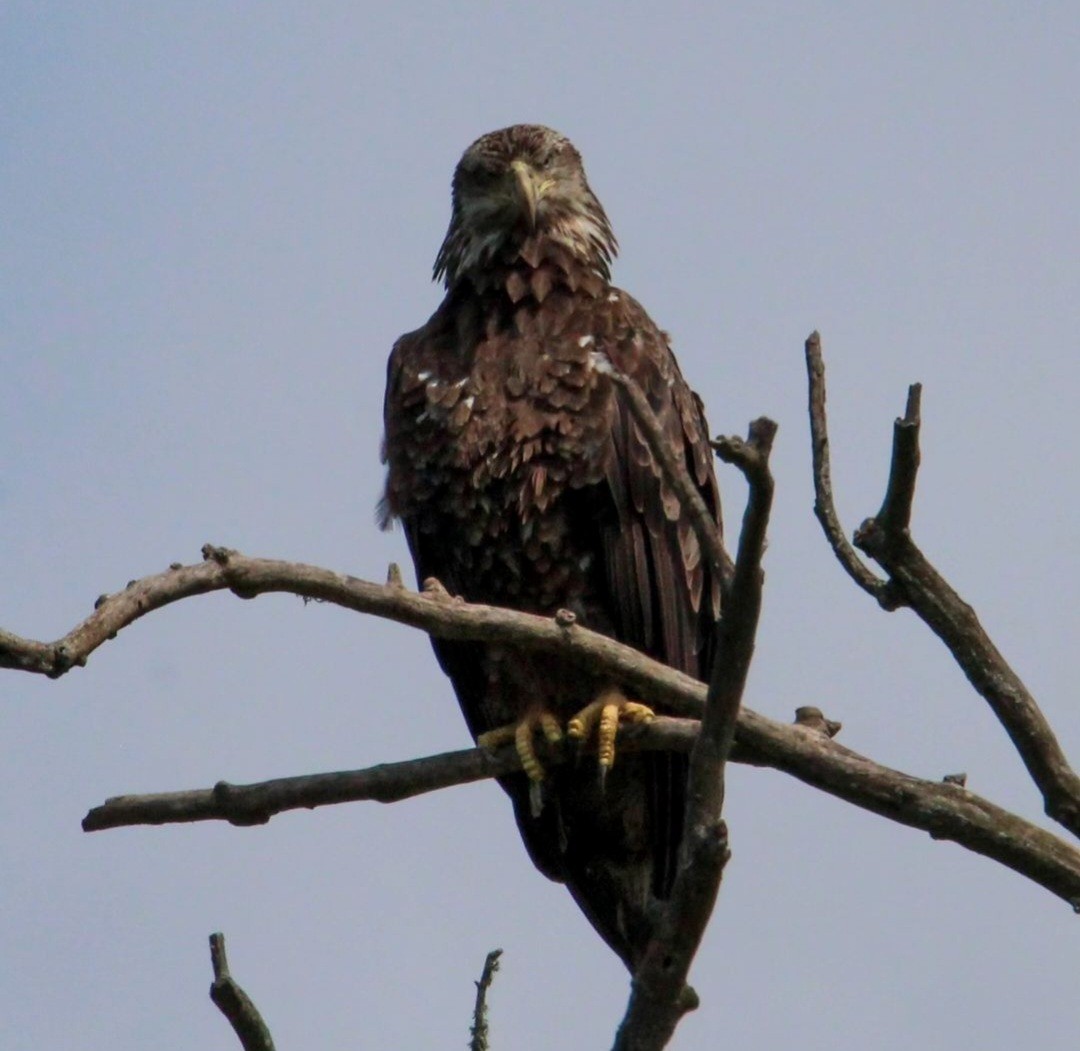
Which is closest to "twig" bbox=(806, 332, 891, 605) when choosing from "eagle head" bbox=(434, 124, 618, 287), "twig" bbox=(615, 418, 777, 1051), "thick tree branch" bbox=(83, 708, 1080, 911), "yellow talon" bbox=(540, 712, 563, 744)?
"thick tree branch" bbox=(83, 708, 1080, 911)

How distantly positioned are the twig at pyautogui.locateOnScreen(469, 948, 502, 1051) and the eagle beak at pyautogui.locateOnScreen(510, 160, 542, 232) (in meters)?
3.31

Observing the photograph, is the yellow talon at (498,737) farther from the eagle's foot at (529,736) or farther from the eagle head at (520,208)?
the eagle head at (520,208)

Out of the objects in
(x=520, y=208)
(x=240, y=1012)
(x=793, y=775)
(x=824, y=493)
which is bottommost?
(x=240, y=1012)

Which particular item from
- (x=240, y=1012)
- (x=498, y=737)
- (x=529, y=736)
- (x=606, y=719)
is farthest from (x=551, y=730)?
(x=240, y=1012)

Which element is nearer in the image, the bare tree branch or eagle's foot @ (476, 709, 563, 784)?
the bare tree branch

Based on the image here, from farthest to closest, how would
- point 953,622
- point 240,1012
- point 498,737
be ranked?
1. point 498,737
2. point 953,622
3. point 240,1012

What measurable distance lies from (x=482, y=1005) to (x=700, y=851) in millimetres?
701

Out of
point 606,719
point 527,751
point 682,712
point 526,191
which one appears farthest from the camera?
point 526,191

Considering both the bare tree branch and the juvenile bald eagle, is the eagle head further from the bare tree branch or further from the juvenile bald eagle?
the bare tree branch

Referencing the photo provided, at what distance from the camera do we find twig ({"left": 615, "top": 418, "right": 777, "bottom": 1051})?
3.21 metres

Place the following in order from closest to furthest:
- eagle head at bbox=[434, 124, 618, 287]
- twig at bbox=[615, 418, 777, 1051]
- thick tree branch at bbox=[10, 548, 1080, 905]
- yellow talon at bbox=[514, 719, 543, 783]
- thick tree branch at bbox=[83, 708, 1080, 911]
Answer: twig at bbox=[615, 418, 777, 1051], thick tree branch at bbox=[10, 548, 1080, 905], thick tree branch at bbox=[83, 708, 1080, 911], yellow talon at bbox=[514, 719, 543, 783], eagle head at bbox=[434, 124, 618, 287]

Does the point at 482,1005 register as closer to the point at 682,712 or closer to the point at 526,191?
the point at 682,712

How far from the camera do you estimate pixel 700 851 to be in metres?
3.23

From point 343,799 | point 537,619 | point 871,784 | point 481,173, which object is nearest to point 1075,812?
point 871,784
